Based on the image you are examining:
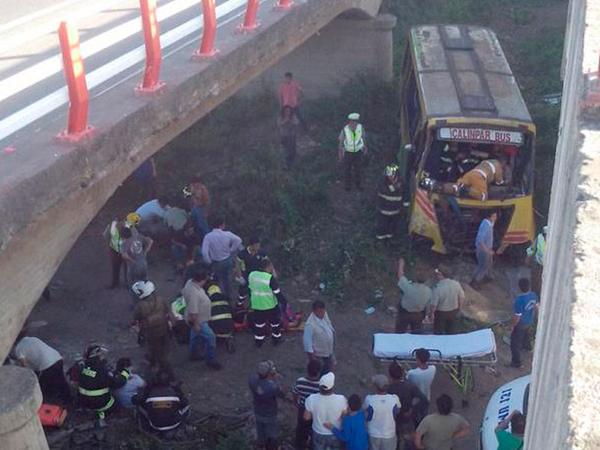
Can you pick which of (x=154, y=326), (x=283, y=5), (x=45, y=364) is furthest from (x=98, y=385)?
A: (x=283, y=5)

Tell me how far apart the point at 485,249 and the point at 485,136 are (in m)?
1.88

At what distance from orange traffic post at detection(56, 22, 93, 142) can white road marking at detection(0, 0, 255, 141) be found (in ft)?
3.42

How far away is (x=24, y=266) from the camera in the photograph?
7.66 m

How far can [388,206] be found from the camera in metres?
14.2

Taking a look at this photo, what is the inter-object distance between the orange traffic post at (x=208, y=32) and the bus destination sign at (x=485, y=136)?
4553 millimetres

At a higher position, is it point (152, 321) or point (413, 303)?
point (152, 321)

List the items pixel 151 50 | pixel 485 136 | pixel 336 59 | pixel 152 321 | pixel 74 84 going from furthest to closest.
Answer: pixel 336 59 → pixel 485 136 → pixel 152 321 → pixel 151 50 → pixel 74 84

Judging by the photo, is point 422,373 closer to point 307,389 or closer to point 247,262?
point 307,389

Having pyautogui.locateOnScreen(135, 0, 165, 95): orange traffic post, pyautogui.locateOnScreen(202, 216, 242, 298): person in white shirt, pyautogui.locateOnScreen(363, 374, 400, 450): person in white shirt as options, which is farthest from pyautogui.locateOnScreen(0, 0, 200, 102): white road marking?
pyautogui.locateOnScreen(363, 374, 400, 450): person in white shirt

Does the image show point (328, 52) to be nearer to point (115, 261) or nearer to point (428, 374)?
point (115, 261)

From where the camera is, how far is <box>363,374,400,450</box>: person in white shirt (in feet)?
29.2

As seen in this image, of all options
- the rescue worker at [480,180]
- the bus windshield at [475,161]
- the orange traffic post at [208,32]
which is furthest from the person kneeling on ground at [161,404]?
the bus windshield at [475,161]

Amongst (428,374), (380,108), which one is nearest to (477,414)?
(428,374)

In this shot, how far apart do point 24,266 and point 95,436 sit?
322 centimetres
